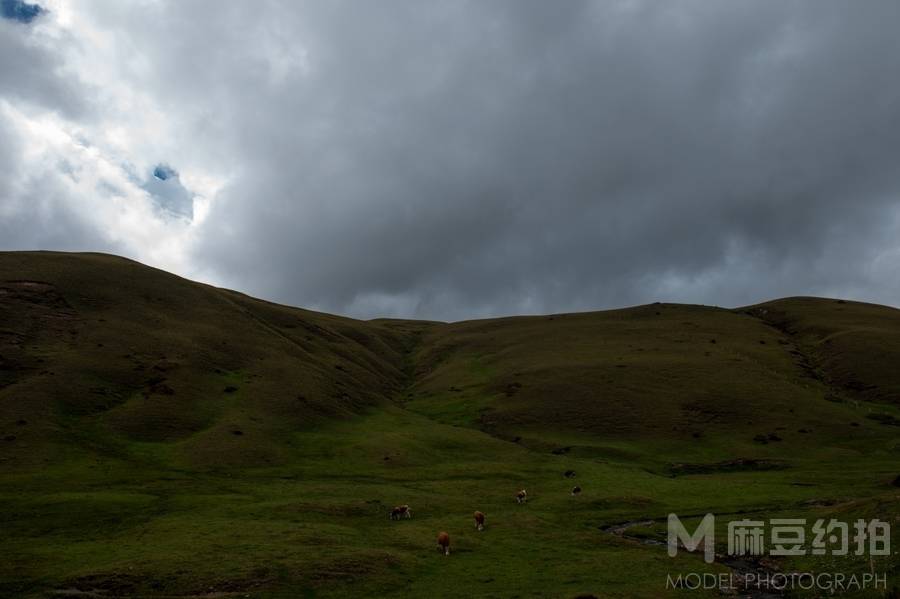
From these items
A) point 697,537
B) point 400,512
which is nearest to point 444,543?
point 400,512

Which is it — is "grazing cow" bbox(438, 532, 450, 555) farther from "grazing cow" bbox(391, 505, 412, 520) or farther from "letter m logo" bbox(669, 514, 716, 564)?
"letter m logo" bbox(669, 514, 716, 564)

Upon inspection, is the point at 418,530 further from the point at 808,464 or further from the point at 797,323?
the point at 797,323

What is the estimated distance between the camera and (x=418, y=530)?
140 feet

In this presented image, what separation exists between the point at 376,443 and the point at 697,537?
4283 cm

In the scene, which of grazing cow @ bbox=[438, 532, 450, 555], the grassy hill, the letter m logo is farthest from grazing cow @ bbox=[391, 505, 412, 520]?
the letter m logo

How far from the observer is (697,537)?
132 feet

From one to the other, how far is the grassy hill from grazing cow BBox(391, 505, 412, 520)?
1.33m

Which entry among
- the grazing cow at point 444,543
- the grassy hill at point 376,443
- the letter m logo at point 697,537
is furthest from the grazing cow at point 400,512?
A: the letter m logo at point 697,537

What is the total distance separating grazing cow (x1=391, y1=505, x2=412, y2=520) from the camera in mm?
46809

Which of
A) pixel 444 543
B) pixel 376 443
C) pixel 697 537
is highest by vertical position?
pixel 376 443

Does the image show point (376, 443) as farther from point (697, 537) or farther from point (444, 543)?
point (697, 537)

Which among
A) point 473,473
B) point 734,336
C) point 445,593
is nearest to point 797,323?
point 734,336

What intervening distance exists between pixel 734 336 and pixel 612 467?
8334cm

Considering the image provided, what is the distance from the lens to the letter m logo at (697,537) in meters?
36.9
